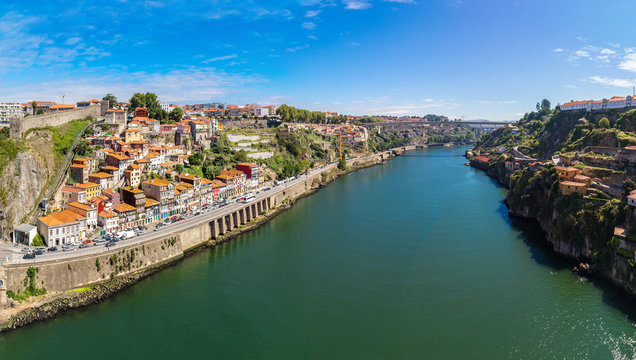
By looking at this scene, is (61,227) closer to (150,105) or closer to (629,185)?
(150,105)

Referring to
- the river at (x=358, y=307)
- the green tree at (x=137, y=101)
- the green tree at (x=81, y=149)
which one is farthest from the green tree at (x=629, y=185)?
the green tree at (x=137, y=101)

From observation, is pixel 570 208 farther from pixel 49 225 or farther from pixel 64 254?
pixel 49 225

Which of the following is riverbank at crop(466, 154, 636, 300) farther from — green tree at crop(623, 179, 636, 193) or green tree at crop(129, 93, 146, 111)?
green tree at crop(129, 93, 146, 111)

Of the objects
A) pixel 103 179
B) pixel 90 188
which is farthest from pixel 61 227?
pixel 103 179

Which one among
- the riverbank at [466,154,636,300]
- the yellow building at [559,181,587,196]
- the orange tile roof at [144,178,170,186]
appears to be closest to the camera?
the riverbank at [466,154,636,300]

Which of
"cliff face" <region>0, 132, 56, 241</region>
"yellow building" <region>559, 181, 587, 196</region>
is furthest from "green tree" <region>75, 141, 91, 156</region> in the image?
"yellow building" <region>559, 181, 587, 196</region>

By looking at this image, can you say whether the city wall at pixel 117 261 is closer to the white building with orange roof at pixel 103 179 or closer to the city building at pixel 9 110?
the white building with orange roof at pixel 103 179

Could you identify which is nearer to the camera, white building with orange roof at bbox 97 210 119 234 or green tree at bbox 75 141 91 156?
white building with orange roof at bbox 97 210 119 234
